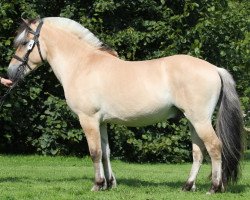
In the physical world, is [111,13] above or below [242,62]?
above

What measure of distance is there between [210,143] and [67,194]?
1961 mm

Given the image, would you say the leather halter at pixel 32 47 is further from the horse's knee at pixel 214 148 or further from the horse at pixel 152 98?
the horse's knee at pixel 214 148

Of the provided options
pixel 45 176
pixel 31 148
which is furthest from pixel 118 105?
pixel 31 148

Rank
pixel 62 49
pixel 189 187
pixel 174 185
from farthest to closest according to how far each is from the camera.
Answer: pixel 174 185, pixel 62 49, pixel 189 187

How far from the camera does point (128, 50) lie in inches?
551

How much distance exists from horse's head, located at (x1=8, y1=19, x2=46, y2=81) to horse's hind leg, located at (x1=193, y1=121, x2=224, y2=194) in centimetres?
256

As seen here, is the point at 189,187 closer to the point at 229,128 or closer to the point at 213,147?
the point at 213,147

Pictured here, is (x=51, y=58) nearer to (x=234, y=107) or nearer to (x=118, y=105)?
(x=118, y=105)

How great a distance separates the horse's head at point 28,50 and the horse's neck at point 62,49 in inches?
4.6

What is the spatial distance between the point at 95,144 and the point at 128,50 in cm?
651

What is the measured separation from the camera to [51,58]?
8281 millimetres

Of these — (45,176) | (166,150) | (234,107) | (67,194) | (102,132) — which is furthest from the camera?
(166,150)

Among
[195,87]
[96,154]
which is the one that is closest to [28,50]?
[96,154]

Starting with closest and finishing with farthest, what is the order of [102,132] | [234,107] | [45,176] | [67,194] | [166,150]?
[67,194], [234,107], [102,132], [45,176], [166,150]
